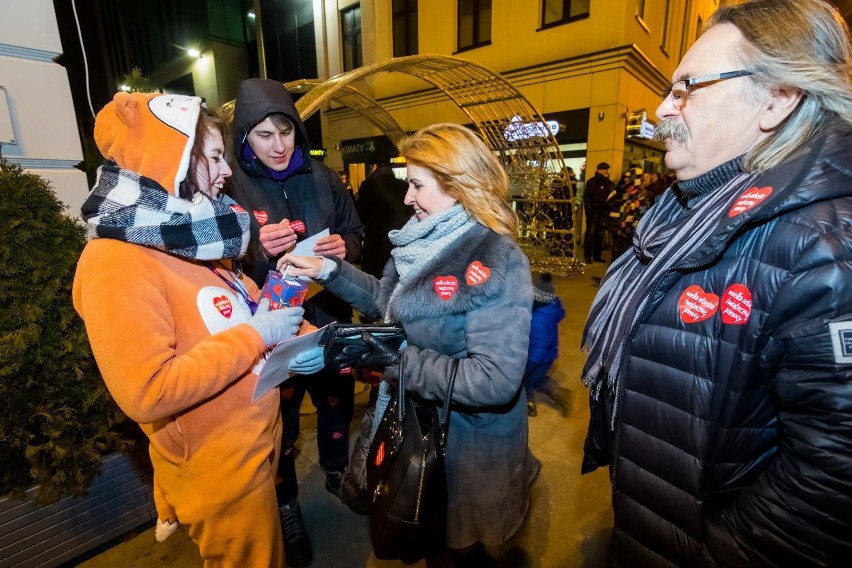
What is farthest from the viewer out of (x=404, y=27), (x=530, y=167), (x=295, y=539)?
(x=404, y=27)

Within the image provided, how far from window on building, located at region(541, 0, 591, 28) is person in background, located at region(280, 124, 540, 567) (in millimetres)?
11121

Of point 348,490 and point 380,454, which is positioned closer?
point 380,454

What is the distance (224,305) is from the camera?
4.34ft

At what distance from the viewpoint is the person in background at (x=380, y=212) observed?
389cm

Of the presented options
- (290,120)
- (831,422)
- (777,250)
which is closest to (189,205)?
(290,120)

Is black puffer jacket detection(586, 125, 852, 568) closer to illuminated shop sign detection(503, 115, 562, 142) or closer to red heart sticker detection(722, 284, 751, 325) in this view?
red heart sticker detection(722, 284, 751, 325)

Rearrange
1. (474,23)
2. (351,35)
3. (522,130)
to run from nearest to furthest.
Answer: (522,130) → (474,23) → (351,35)

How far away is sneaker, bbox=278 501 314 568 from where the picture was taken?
2074 millimetres

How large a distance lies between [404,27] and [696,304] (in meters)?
15.2

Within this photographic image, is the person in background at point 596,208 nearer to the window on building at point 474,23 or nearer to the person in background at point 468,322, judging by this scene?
the window on building at point 474,23

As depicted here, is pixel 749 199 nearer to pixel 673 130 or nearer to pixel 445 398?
pixel 673 130

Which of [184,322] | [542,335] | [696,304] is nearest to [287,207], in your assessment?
[184,322]

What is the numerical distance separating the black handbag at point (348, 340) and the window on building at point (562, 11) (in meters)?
11.6

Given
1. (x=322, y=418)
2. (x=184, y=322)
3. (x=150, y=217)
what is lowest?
(x=322, y=418)
